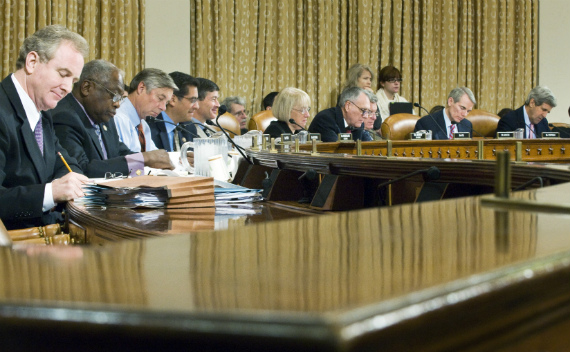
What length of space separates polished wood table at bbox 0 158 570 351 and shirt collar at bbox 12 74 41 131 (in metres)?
2.15

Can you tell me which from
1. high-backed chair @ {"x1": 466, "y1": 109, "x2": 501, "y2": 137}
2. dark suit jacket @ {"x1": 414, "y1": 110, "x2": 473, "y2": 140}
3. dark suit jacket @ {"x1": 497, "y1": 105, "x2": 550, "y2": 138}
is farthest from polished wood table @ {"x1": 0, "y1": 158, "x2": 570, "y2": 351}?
high-backed chair @ {"x1": 466, "y1": 109, "x2": 501, "y2": 137}

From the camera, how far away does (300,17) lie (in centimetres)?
809

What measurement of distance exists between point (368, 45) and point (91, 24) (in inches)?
149

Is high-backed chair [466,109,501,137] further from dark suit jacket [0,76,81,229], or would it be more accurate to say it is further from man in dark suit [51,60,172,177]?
dark suit jacket [0,76,81,229]

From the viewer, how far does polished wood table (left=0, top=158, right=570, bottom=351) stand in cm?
33

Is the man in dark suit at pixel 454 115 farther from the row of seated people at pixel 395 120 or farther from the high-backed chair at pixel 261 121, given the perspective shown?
the high-backed chair at pixel 261 121

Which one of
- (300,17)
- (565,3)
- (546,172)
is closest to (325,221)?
(546,172)

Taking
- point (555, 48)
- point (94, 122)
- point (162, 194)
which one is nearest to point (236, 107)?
point (94, 122)

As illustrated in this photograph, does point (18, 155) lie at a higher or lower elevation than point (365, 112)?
lower

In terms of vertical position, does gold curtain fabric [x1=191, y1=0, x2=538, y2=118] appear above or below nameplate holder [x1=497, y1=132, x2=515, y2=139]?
above

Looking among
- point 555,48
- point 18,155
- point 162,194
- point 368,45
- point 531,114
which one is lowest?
point 162,194

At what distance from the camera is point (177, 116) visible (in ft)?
17.1

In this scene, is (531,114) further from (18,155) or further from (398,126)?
(18,155)

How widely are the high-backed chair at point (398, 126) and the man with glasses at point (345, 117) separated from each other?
0.23m
